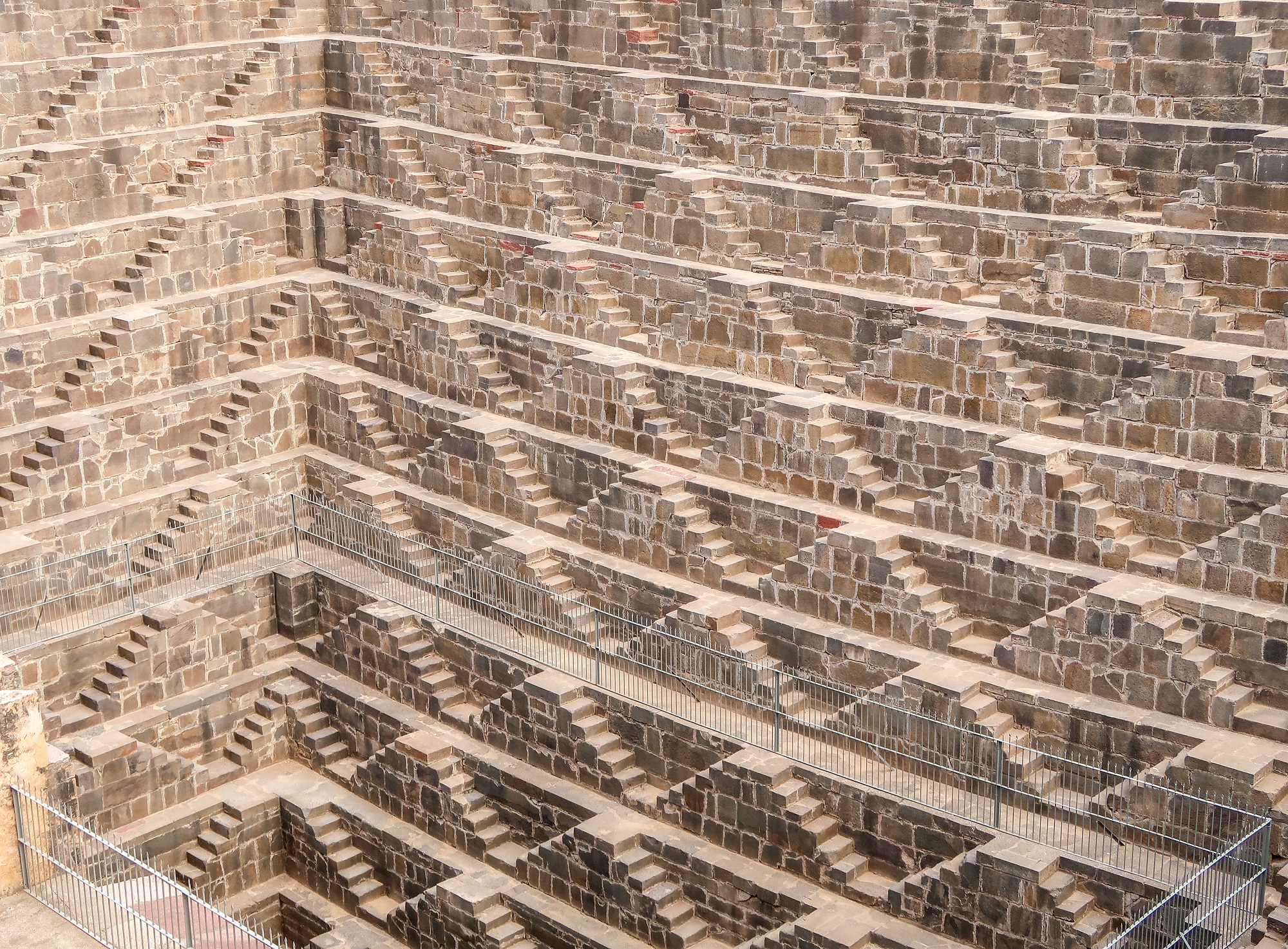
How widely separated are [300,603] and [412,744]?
409 cm

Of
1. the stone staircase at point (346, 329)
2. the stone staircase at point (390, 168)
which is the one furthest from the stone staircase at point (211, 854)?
the stone staircase at point (390, 168)

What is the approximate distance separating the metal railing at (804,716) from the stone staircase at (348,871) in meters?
3.12

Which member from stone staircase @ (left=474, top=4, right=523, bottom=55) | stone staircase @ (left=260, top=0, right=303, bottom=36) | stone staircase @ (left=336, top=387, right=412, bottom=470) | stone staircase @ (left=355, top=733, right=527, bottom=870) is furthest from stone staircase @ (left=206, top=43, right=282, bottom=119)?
stone staircase @ (left=355, top=733, right=527, bottom=870)

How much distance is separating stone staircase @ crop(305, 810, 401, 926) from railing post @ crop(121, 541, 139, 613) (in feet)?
12.9

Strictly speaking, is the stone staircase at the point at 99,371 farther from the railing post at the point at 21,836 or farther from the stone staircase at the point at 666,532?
the railing post at the point at 21,836

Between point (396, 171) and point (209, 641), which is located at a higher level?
point (396, 171)

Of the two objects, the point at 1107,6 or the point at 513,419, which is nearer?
the point at 1107,6

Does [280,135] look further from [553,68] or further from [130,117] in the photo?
[553,68]

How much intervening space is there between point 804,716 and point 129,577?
9737 millimetres

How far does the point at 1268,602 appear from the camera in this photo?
19109 millimetres

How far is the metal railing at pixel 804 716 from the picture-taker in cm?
1767

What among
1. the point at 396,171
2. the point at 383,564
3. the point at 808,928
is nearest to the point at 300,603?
the point at 383,564

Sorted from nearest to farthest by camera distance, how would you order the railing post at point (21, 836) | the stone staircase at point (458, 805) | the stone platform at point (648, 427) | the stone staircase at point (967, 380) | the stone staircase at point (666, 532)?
the railing post at point (21, 836) → the stone platform at point (648, 427) → the stone staircase at point (967, 380) → the stone staircase at point (458, 805) → the stone staircase at point (666, 532)

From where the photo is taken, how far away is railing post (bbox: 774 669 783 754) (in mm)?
20922
